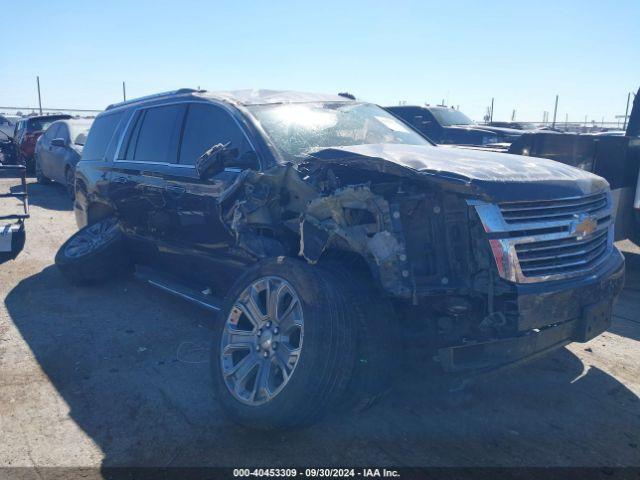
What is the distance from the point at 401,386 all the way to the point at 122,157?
12.5 ft

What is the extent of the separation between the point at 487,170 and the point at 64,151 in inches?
444

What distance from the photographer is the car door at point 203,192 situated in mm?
4406

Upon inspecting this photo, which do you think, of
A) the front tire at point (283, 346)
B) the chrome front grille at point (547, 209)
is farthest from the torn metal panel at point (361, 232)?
the chrome front grille at point (547, 209)

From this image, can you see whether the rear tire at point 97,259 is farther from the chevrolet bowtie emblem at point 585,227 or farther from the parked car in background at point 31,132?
the parked car in background at point 31,132

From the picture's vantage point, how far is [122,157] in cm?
605

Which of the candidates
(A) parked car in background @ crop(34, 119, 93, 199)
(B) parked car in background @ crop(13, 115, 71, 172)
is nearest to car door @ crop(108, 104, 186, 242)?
(A) parked car in background @ crop(34, 119, 93, 199)

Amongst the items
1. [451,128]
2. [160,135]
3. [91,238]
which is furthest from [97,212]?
[451,128]

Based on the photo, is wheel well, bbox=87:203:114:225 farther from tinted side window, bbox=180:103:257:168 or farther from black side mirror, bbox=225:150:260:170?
black side mirror, bbox=225:150:260:170

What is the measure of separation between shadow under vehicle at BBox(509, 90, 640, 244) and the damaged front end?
2.79 metres

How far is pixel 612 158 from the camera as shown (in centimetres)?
627

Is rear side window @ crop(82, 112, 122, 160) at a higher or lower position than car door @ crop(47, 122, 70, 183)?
higher

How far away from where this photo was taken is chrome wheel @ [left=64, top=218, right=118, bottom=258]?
6231 millimetres

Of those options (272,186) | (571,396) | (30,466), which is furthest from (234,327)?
(571,396)

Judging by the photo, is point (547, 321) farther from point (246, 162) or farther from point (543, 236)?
point (246, 162)
